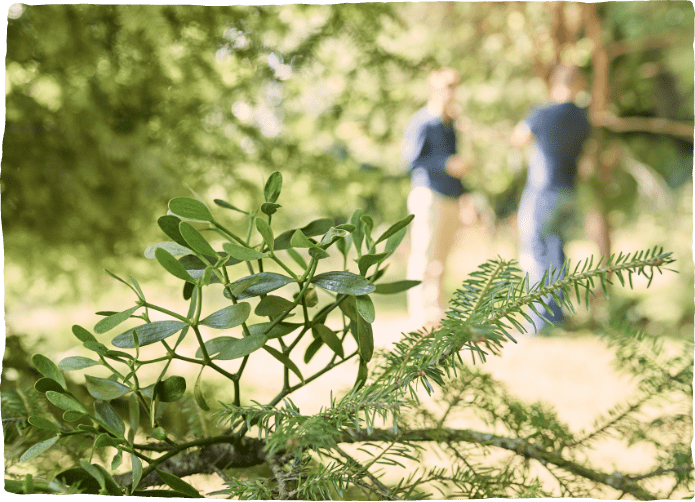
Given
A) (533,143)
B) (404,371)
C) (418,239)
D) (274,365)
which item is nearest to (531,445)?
(404,371)

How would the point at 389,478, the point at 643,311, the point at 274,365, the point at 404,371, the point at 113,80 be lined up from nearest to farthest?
the point at 404,371
the point at 389,478
the point at 113,80
the point at 274,365
the point at 643,311

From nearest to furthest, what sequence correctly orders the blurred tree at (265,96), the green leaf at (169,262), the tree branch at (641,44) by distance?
the green leaf at (169,262) < the blurred tree at (265,96) < the tree branch at (641,44)

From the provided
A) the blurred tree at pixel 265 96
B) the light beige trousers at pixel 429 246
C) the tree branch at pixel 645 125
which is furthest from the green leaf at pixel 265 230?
the tree branch at pixel 645 125

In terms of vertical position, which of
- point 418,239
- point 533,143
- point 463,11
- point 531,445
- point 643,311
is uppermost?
point 463,11

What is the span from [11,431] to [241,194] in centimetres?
33

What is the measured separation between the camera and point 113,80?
1.43 ft

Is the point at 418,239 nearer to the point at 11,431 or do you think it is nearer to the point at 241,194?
the point at 241,194

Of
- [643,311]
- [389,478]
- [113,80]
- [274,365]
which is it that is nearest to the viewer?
[389,478]

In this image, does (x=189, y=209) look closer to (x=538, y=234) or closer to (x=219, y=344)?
(x=219, y=344)

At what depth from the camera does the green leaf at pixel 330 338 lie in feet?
0.54

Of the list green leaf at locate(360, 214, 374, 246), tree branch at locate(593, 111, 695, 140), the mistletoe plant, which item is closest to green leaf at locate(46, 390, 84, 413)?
the mistletoe plant

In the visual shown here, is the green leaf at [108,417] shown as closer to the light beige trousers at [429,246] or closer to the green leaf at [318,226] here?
the green leaf at [318,226]

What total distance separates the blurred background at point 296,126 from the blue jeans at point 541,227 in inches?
1.5

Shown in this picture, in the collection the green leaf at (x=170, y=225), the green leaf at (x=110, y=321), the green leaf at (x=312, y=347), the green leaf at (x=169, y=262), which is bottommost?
the green leaf at (x=110, y=321)
